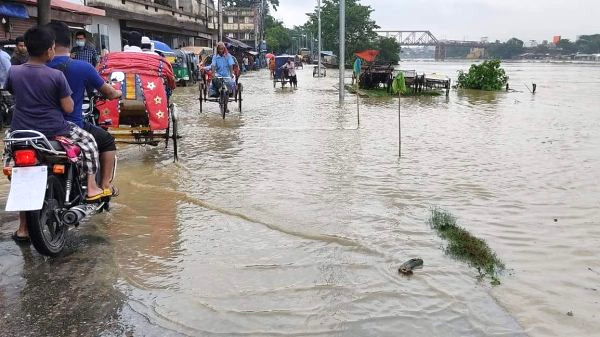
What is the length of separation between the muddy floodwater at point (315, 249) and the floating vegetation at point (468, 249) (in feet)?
0.31

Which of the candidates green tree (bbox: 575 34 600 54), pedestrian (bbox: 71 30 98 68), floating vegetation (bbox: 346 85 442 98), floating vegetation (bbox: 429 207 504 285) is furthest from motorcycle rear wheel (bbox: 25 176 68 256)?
green tree (bbox: 575 34 600 54)

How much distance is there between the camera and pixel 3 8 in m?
13.7

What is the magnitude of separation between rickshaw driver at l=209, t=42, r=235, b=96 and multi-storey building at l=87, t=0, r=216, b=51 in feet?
36.1

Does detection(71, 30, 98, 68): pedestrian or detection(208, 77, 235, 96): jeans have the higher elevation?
detection(71, 30, 98, 68): pedestrian

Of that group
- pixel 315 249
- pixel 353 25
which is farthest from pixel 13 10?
pixel 353 25

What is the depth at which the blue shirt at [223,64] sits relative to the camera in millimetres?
14188

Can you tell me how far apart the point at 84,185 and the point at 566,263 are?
4.34 m

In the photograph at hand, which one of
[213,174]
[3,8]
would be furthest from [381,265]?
[3,8]

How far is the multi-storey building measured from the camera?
79.5 feet

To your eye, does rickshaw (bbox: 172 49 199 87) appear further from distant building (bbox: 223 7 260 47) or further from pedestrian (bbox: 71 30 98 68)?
distant building (bbox: 223 7 260 47)

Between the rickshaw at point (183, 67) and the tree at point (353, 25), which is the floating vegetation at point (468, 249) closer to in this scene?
the rickshaw at point (183, 67)

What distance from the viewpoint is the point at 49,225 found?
4523 millimetres

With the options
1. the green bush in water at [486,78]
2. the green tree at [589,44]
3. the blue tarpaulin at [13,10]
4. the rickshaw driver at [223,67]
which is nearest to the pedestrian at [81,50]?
the rickshaw driver at [223,67]

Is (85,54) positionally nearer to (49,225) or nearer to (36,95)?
(36,95)
